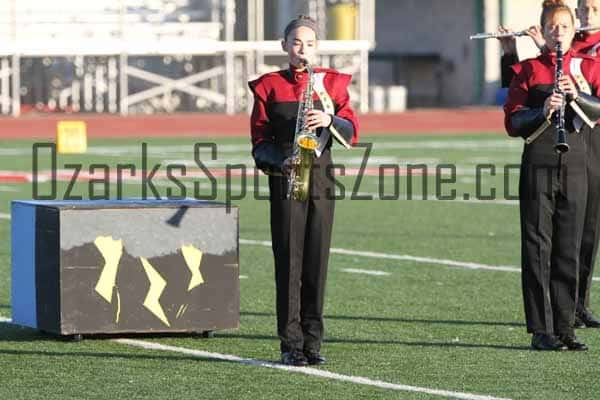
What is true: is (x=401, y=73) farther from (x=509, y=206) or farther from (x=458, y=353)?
(x=458, y=353)

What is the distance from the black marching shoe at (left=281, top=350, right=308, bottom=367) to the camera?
8078 mm

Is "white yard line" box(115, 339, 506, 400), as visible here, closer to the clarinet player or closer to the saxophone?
the saxophone

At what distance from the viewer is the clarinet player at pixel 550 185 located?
829 cm

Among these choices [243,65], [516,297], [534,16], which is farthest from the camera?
[534,16]

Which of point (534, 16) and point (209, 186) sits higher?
point (534, 16)

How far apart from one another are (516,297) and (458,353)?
231cm

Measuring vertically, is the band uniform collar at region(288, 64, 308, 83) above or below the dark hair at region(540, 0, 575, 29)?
below

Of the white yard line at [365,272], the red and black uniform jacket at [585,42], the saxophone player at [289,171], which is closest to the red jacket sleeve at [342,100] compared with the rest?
the saxophone player at [289,171]

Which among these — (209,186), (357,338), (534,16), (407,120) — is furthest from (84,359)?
(534,16)

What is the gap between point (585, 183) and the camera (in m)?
8.55

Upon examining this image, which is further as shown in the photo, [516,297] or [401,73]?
[401,73]

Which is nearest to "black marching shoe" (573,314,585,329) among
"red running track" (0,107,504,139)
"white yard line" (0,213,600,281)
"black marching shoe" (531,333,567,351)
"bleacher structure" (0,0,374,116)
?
"black marching shoe" (531,333,567,351)

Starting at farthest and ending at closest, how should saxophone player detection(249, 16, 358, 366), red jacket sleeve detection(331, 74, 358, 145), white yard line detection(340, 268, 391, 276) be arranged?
white yard line detection(340, 268, 391, 276) → red jacket sleeve detection(331, 74, 358, 145) → saxophone player detection(249, 16, 358, 366)

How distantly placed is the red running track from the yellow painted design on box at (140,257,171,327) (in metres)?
23.4
